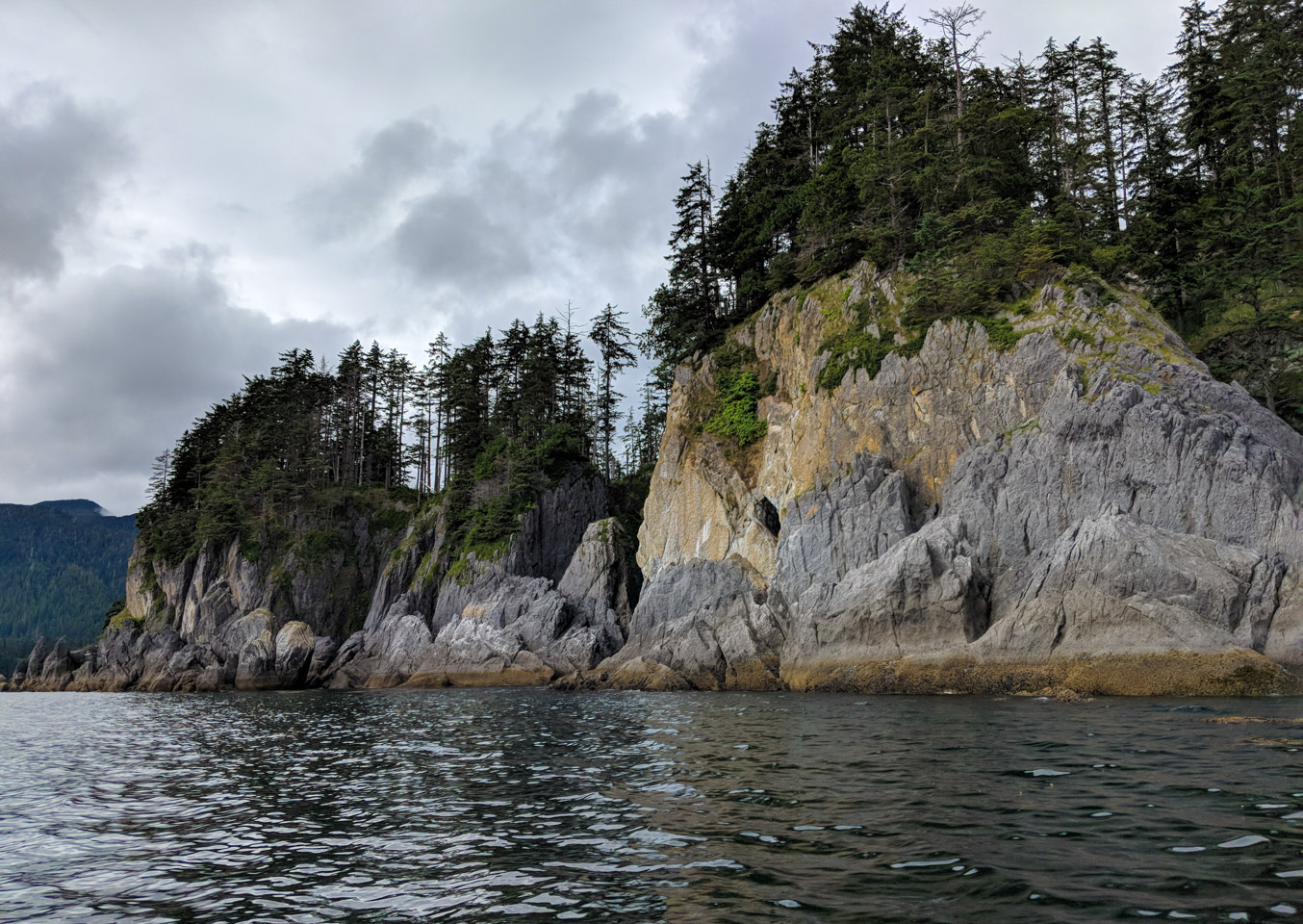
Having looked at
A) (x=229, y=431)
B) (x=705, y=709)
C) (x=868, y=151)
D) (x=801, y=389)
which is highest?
(x=868, y=151)

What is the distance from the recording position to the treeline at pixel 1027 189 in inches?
1415

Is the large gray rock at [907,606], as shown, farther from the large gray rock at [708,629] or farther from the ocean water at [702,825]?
the ocean water at [702,825]

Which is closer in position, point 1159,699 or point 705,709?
point 1159,699

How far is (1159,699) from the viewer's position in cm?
2056

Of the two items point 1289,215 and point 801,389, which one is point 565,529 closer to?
point 801,389

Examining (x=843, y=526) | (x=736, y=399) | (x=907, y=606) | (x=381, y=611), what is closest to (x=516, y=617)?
(x=381, y=611)

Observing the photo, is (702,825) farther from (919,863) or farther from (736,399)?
(736,399)

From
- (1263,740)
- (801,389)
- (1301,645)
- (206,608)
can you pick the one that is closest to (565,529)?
(801,389)

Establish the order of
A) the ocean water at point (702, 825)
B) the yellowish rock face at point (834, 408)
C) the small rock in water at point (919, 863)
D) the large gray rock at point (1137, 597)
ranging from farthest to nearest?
the yellowish rock face at point (834, 408) < the large gray rock at point (1137, 597) < the small rock in water at point (919, 863) < the ocean water at point (702, 825)

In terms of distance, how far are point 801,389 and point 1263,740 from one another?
31694mm

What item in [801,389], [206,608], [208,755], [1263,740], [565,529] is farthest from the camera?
[206,608]

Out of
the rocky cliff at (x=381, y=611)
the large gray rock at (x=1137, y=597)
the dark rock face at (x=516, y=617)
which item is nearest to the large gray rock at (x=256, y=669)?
the rocky cliff at (x=381, y=611)

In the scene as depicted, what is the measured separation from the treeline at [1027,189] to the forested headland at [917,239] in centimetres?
17

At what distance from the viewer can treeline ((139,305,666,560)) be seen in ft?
209
